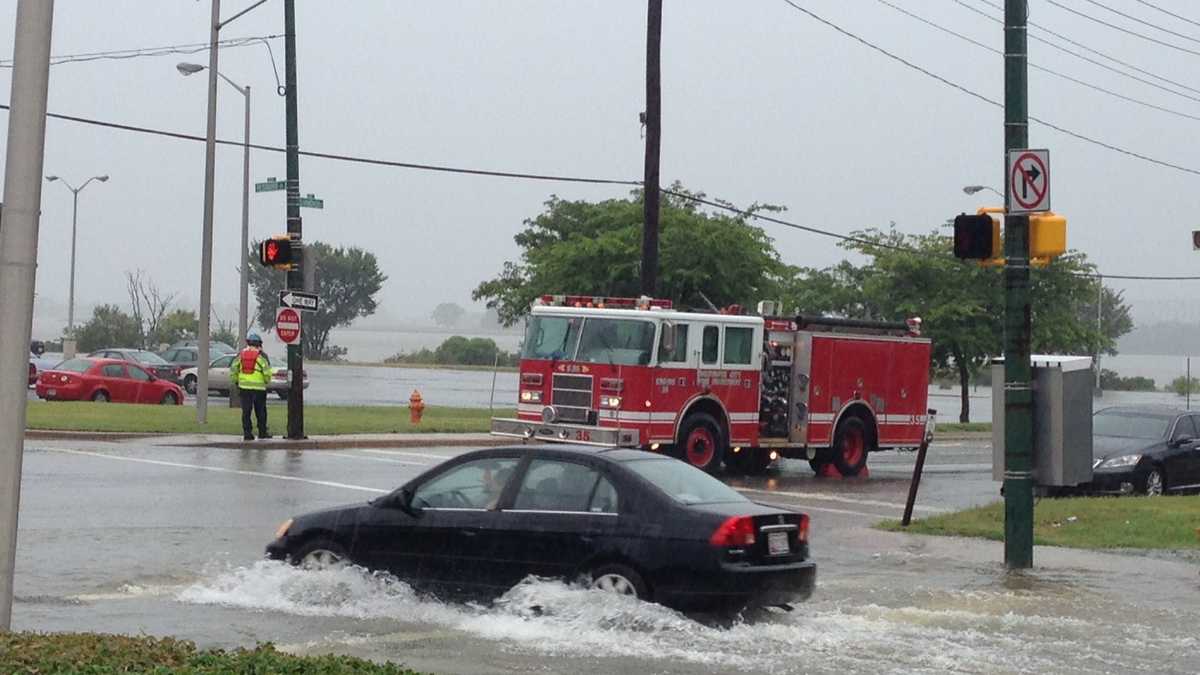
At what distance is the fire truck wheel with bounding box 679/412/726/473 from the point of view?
85.4 ft

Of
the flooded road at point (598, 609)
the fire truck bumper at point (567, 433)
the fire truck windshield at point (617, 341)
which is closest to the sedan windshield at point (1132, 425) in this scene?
the fire truck windshield at point (617, 341)

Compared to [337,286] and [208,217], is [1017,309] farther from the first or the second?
[337,286]

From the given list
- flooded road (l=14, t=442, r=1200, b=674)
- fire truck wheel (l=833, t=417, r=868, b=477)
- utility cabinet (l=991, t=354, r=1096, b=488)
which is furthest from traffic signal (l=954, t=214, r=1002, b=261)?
fire truck wheel (l=833, t=417, r=868, b=477)

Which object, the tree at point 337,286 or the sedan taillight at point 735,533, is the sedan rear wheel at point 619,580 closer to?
the sedan taillight at point 735,533

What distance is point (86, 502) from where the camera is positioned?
62.7 feet

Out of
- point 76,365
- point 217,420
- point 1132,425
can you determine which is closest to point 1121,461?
point 1132,425

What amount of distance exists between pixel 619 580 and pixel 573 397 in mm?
13560

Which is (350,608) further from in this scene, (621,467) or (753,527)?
(753,527)

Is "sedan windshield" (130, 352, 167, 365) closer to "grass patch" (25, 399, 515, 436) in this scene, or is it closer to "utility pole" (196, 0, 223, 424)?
"grass patch" (25, 399, 515, 436)

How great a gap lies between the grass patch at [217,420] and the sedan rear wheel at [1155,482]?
46.1ft

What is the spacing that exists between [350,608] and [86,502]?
7811 mm

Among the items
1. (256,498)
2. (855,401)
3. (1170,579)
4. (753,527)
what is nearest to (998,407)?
(1170,579)

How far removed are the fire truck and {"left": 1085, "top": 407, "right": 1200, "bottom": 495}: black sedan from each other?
2838mm

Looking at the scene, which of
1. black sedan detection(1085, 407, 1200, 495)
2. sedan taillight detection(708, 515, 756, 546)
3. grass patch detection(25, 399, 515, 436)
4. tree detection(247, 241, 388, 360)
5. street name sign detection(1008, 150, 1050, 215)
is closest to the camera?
sedan taillight detection(708, 515, 756, 546)
